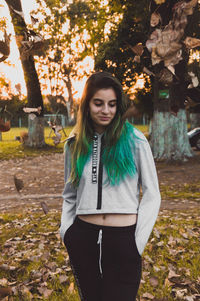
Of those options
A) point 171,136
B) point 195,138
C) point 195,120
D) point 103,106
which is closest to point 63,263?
point 103,106

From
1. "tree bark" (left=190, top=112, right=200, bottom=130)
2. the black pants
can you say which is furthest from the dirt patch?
"tree bark" (left=190, top=112, right=200, bottom=130)

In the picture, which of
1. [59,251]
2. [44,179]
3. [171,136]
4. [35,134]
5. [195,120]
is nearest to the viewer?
[59,251]

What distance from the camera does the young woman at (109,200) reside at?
5.98 feet

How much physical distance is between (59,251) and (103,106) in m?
3.11

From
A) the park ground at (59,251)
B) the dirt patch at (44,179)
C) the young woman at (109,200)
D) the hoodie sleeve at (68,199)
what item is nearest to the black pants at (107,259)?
the young woman at (109,200)

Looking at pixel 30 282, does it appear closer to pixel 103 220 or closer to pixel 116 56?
pixel 103 220

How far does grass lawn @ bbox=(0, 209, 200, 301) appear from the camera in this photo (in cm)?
345

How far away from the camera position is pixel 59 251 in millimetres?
4492

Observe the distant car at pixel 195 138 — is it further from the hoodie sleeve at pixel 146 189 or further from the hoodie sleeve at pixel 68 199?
the hoodie sleeve at pixel 146 189

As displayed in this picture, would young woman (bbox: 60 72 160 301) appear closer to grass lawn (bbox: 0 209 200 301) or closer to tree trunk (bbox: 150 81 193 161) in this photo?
grass lawn (bbox: 0 209 200 301)

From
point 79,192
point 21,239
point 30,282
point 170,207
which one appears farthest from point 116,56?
point 79,192

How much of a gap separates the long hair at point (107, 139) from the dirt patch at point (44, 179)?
17.5 ft

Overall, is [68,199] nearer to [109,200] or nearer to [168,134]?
[109,200]

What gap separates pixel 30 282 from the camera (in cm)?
368
